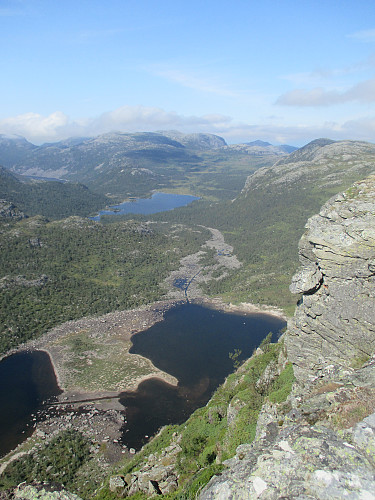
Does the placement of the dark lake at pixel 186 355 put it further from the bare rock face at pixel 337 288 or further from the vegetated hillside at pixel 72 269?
the bare rock face at pixel 337 288

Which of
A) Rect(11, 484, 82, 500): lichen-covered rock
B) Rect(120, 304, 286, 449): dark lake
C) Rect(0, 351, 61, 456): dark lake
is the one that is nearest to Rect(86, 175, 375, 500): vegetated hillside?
Rect(11, 484, 82, 500): lichen-covered rock

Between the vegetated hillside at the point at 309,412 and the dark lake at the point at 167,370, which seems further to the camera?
the dark lake at the point at 167,370

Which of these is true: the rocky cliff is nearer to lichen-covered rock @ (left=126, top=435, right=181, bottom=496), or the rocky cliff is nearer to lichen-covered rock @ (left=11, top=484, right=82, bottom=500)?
lichen-covered rock @ (left=11, top=484, right=82, bottom=500)

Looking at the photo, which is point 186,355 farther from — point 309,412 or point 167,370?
point 309,412

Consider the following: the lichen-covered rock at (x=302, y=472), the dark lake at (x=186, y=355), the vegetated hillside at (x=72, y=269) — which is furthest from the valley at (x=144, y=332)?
the lichen-covered rock at (x=302, y=472)

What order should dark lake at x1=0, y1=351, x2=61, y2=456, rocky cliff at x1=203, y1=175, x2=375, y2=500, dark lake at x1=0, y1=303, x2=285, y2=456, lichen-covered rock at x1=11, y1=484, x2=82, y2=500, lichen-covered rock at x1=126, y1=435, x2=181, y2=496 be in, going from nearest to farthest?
rocky cliff at x1=203, y1=175, x2=375, y2=500 < lichen-covered rock at x1=11, y1=484, x2=82, y2=500 < lichen-covered rock at x1=126, y1=435, x2=181, y2=496 < dark lake at x1=0, y1=351, x2=61, y2=456 < dark lake at x1=0, y1=303, x2=285, y2=456

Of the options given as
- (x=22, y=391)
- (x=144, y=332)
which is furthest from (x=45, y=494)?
(x=144, y=332)
